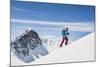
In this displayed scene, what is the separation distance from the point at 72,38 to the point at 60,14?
0.98 ft

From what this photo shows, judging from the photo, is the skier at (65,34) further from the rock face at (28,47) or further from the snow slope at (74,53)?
the rock face at (28,47)

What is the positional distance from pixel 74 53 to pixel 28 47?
21.2 inches

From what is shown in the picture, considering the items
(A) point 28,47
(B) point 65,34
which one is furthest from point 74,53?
(A) point 28,47

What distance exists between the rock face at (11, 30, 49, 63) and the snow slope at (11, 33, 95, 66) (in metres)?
0.06

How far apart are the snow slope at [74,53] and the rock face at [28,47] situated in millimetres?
58

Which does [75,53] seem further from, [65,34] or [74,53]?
[65,34]

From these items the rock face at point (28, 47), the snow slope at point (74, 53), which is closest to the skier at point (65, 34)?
the snow slope at point (74, 53)

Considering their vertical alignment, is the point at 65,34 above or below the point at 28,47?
above

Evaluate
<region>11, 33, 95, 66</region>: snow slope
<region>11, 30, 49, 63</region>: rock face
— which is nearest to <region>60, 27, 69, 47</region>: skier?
<region>11, 33, 95, 66</region>: snow slope

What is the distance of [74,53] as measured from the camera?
7.73 feet

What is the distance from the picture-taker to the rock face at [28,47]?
83.1 inches

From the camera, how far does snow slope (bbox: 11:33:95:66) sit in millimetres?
2240

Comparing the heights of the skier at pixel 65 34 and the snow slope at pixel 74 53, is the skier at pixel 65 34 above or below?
above
